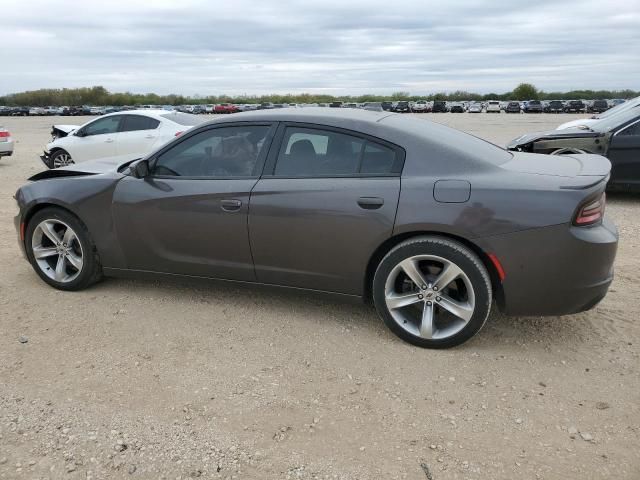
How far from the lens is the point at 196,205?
399 cm

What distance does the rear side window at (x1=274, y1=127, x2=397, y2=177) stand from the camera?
3.62 metres

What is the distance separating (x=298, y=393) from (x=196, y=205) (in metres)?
1.64

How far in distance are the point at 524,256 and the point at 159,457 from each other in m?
2.30

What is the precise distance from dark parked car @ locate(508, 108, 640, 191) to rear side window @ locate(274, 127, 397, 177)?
5.58m

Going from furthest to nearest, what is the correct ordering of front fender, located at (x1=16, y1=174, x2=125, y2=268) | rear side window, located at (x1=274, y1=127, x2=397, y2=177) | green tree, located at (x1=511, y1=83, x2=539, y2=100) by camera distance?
green tree, located at (x1=511, y1=83, x2=539, y2=100) → front fender, located at (x1=16, y1=174, x2=125, y2=268) → rear side window, located at (x1=274, y1=127, x2=397, y2=177)

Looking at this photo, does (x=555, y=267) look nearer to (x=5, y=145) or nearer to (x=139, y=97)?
(x=5, y=145)

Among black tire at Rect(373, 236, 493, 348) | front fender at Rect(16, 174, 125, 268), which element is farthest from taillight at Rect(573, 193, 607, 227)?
Result: front fender at Rect(16, 174, 125, 268)

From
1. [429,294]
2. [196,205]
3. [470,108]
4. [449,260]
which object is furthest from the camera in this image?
[470,108]

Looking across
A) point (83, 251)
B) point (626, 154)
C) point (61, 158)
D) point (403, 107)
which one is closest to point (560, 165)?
point (83, 251)

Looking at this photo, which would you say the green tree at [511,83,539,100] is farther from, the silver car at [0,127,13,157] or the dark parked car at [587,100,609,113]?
the silver car at [0,127,13,157]

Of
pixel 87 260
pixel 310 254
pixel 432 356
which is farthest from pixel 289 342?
pixel 87 260

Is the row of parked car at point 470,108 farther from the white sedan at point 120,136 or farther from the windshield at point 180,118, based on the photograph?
the white sedan at point 120,136

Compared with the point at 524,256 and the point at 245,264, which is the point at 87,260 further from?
the point at 524,256

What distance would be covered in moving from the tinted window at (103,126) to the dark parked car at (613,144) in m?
8.27
